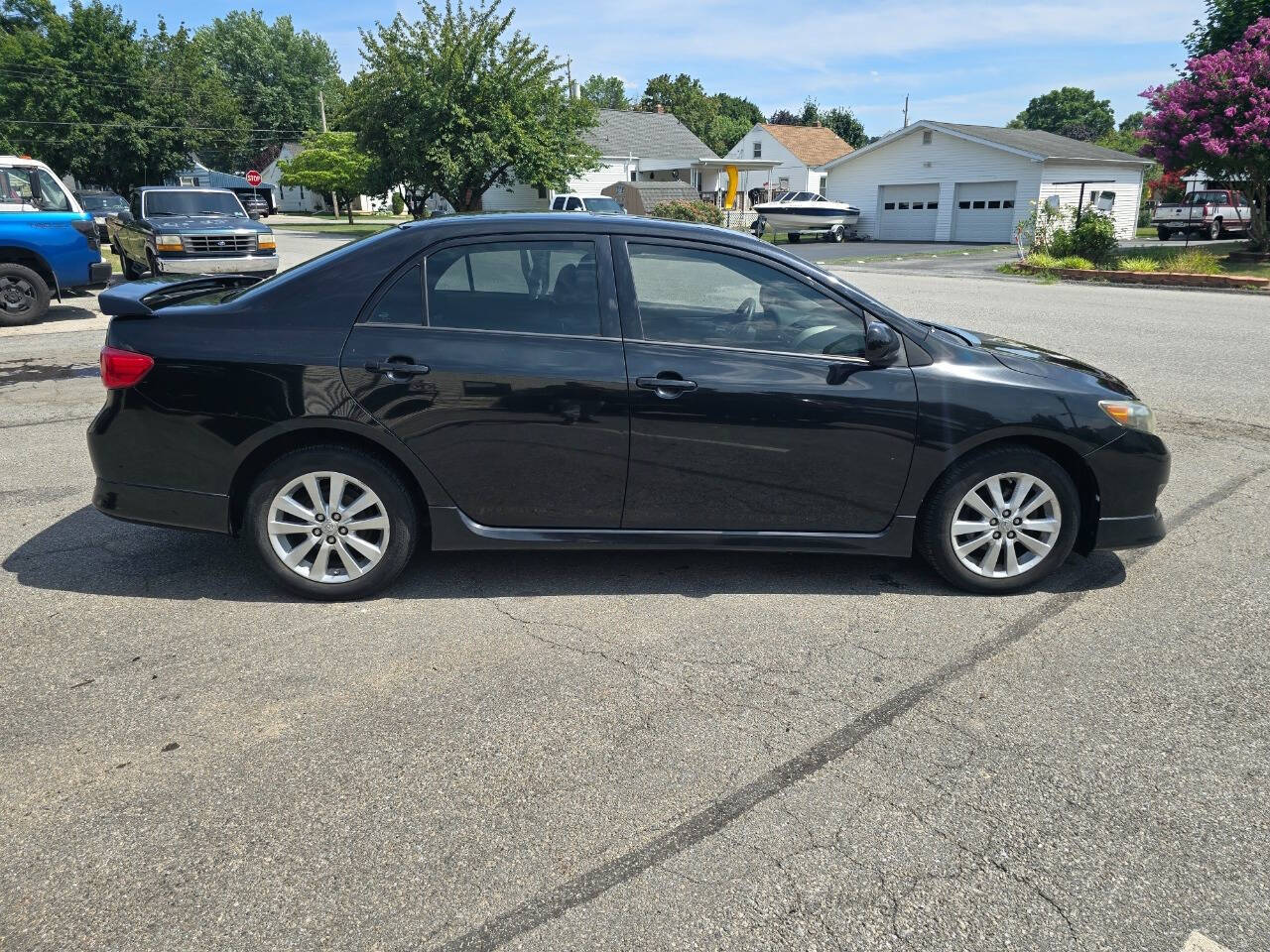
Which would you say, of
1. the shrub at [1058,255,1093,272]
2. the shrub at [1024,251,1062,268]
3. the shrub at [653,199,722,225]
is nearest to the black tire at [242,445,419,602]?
Answer: the shrub at [1058,255,1093,272]

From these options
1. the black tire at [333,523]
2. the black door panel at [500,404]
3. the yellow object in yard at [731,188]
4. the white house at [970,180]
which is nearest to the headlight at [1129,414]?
the black door panel at [500,404]

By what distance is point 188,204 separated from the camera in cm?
1714

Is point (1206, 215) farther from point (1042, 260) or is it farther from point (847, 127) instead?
point (847, 127)

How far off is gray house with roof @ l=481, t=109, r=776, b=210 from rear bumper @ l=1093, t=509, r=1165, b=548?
47801 millimetres

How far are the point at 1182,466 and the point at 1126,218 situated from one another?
4229 cm

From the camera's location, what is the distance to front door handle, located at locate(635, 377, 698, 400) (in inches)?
161

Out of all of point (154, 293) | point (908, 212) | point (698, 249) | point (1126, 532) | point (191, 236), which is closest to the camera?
point (698, 249)

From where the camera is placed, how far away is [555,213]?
460 centimetres

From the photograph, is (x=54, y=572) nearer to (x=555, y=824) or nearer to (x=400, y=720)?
(x=400, y=720)

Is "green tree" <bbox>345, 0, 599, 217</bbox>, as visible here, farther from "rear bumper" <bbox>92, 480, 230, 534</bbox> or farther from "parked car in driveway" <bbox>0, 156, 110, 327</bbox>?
"rear bumper" <bbox>92, 480, 230, 534</bbox>

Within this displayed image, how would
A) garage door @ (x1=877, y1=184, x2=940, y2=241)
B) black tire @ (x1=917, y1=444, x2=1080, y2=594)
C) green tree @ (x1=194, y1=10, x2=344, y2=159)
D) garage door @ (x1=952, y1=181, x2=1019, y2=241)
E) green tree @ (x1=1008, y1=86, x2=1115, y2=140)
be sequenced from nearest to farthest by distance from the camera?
black tire @ (x1=917, y1=444, x2=1080, y2=594), garage door @ (x1=952, y1=181, x2=1019, y2=241), garage door @ (x1=877, y1=184, x2=940, y2=241), green tree @ (x1=194, y1=10, x2=344, y2=159), green tree @ (x1=1008, y1=86, x2=1115, y2=140)

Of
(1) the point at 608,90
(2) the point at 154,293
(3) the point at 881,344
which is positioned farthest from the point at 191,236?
(1) the point at 608,90

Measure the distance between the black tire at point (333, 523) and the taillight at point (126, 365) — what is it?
691mm

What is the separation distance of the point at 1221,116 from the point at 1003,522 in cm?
2329
